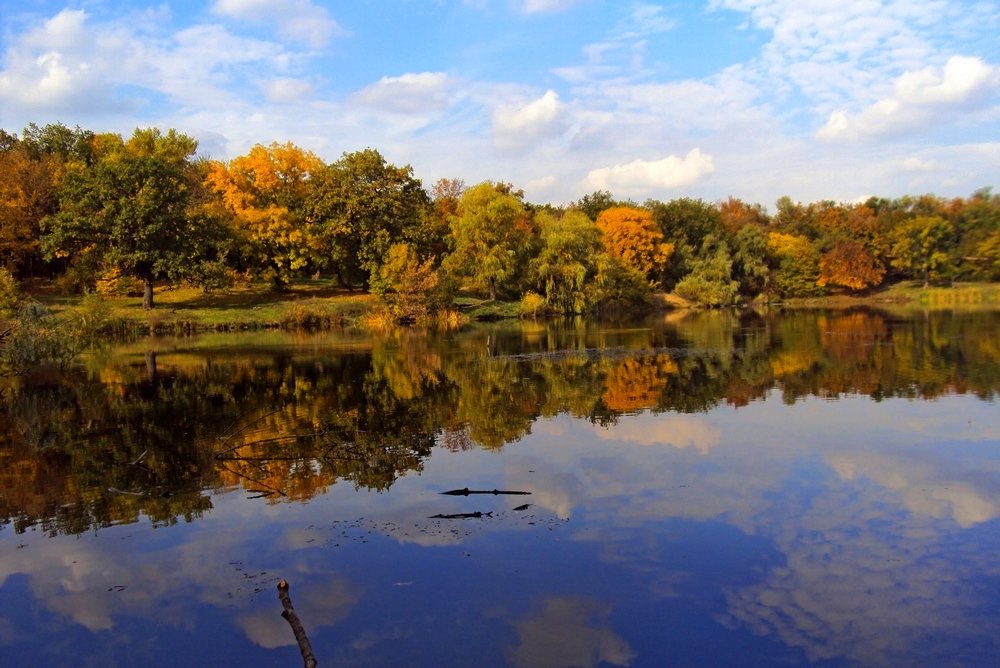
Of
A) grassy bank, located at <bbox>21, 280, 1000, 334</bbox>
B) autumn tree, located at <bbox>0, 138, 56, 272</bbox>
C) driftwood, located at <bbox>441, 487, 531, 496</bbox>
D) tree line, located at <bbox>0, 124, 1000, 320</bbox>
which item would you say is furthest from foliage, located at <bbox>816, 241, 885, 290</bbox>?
driftwood, located at <bbox>441, 487, 531, 496</bbox>

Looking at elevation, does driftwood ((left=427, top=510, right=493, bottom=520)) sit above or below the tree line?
below

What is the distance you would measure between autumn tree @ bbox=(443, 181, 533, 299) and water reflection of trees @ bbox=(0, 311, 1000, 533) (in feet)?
72.1

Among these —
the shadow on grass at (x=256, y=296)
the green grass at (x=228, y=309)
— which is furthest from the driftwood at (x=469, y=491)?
the shadow on grass at (x=256, y=296)

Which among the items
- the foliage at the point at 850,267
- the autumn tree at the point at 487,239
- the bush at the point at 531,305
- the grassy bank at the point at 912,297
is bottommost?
the grassy bank at the point at 912,297

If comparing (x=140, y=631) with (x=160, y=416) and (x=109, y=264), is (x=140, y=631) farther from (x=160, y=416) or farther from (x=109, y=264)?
(x=109, y=264)

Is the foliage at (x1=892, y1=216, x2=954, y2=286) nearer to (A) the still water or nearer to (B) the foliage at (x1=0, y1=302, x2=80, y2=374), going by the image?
(A) the still water

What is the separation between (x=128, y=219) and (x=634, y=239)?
45.5 m

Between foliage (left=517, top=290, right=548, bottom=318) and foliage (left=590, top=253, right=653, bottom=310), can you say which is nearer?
foliage (left=517, top=290, right=548, bottom=318)

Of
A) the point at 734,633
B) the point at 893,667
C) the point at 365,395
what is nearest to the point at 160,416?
the point at 365,395

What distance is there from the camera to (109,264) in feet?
162

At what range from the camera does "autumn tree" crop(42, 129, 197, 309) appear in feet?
156

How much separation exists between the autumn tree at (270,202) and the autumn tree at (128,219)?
5.03 m

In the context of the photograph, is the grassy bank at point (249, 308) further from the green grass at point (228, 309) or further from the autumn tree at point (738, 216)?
the autumn tree at point (738, 216)

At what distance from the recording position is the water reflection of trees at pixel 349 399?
12.1 meters
